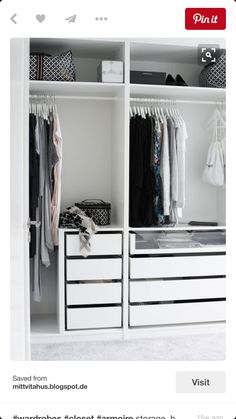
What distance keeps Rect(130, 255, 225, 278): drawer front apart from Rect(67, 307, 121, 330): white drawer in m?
0.28

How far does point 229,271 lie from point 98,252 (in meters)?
1.82

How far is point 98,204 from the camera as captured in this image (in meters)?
2.87

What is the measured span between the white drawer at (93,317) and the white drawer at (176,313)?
0.37 feet

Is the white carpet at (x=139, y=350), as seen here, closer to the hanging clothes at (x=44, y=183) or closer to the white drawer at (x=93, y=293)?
the white drawer at (x=93, y=293)

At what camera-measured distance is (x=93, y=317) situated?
2.70 metres

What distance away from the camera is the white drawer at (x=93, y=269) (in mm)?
2670

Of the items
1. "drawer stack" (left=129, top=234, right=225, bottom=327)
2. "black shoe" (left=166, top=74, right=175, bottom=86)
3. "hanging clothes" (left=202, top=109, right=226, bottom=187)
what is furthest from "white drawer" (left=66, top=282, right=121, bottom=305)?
"black shoe" (left=166, top=74, right=175, bottom=86)

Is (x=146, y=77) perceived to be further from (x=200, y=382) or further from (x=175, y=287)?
(x=200, y=382)

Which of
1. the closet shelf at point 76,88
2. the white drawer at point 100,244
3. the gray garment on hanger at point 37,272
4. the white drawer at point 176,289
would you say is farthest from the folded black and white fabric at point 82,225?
the closet shelf at point 76,88

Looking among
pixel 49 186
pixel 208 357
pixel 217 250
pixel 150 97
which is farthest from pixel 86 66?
pixel 208 357

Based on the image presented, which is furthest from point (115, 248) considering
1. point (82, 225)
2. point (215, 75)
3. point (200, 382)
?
point (200, 382)

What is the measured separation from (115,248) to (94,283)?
0.26 m
